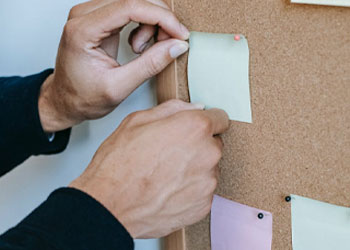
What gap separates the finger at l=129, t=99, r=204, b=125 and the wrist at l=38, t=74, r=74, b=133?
6.1 inches

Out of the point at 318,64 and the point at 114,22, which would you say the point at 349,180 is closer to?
the point at 318,64

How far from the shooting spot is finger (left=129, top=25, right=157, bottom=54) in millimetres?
529

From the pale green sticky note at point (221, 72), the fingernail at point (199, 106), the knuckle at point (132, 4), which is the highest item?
the knuckle at point (132, 4)

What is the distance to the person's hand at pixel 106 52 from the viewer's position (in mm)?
480

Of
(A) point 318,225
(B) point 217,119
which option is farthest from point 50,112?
(A) point 318,225

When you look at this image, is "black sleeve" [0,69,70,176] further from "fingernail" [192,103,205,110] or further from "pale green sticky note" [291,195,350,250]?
"pale green sticky note" [291,195,350,250]

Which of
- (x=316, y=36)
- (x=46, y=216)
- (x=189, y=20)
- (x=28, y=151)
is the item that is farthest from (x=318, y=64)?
(x=28, y=151)

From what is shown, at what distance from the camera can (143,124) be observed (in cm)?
48

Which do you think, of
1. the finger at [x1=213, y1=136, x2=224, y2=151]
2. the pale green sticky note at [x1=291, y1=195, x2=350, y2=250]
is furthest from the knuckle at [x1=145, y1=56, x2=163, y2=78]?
the pale green sticky note at [x1=291, y1=195, x2=350, y2=250]

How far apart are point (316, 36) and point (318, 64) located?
0.03 m

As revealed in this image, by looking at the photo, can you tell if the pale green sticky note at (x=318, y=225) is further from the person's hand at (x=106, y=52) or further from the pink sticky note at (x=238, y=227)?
the person's hand at (x=106, y=52)

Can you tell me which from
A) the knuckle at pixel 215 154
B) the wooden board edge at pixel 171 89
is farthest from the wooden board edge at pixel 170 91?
the knuckle at pixel 215 154

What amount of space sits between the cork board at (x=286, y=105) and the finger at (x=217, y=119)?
0.04 ft

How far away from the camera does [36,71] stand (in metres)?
0.71
